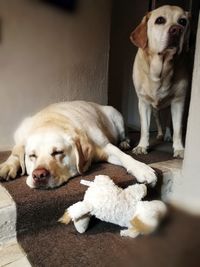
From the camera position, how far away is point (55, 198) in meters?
1.31

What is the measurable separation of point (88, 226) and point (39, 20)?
1.44 metres

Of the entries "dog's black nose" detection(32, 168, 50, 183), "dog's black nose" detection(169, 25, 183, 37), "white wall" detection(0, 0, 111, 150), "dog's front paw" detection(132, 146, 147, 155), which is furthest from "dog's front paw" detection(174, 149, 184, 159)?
"dog's black nose" detection(32, 168, 50, 183)

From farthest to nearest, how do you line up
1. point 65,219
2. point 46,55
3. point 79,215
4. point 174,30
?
1. point 46,55
2. point 174,30
3. point 65,219
4. point 79,215

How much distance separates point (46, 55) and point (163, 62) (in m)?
0.82

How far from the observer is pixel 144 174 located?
4.97 feet

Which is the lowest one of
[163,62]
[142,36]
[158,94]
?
[158,94]

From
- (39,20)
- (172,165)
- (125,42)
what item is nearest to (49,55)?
(39,20)

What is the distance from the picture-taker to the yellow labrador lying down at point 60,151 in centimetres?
138

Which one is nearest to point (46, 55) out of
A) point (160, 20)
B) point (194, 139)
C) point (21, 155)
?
point (160, 20)

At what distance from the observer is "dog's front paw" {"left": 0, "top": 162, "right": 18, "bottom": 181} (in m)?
1.43

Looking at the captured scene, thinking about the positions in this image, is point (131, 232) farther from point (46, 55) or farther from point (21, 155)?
point (46, 55)

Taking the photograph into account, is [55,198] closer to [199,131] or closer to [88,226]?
[88,226]

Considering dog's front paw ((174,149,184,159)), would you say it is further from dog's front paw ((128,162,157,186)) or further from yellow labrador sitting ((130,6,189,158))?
dog's front paw ((128,162,157,186))

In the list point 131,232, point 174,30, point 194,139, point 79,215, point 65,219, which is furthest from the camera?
point 174,30
